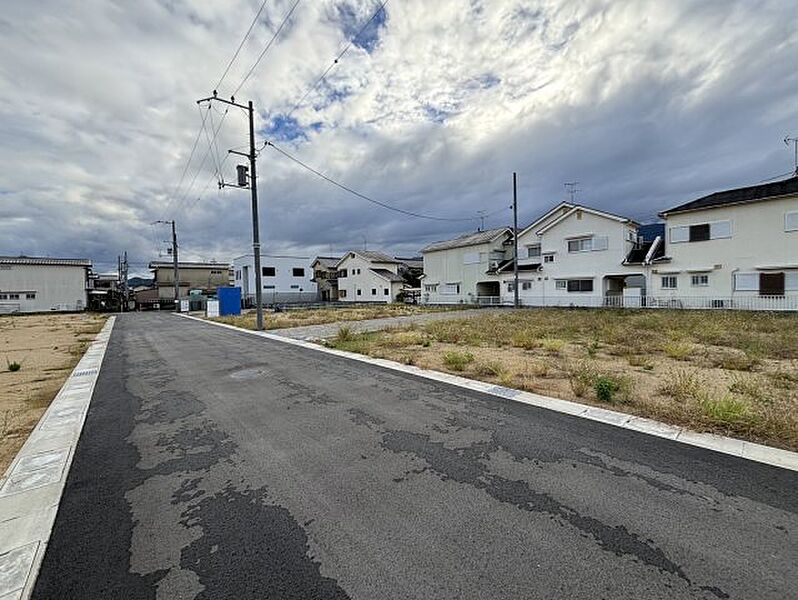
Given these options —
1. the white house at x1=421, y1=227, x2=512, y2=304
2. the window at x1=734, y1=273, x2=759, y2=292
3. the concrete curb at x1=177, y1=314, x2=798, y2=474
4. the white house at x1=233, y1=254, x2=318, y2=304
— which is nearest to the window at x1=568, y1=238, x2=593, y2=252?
the white house at x1=421, y1=227, x2=512, y2=304

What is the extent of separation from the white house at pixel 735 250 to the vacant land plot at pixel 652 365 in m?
7.97

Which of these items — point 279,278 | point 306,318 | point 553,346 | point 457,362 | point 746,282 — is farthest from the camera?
point 279,278

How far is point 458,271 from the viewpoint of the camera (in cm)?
3528

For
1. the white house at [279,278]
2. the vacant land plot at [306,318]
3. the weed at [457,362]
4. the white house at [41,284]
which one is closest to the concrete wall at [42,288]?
the white house at [41,284]

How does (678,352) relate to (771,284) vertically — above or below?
below

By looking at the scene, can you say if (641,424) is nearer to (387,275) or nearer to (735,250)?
(735,250)

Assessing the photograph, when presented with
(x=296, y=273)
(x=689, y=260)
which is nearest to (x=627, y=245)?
(x=689, y=260)

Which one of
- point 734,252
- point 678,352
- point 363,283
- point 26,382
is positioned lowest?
point 26,382

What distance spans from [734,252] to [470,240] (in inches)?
740

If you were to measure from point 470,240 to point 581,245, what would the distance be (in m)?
10.4

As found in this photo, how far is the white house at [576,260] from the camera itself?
24580 mm

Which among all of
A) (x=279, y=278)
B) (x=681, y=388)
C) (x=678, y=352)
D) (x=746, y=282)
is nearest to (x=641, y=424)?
(x=681, y=388)

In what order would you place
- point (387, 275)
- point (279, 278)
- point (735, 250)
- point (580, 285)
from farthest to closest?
point (279, 278) < point (387, 275) < point (580, 285) < point (735, 250)

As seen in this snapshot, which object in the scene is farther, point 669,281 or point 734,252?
point 669,281
